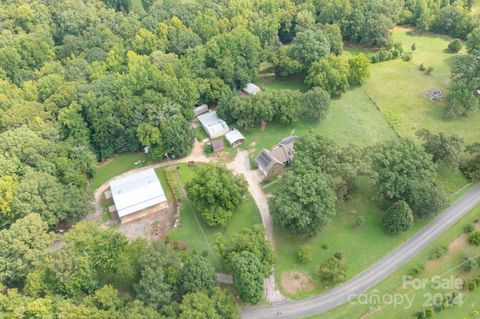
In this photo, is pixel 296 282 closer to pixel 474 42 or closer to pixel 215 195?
pixel 215 195

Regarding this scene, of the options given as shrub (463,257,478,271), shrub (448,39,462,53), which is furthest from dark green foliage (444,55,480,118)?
shrub (463,257,478,271)

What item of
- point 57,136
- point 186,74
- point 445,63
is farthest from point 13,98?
point 445,63

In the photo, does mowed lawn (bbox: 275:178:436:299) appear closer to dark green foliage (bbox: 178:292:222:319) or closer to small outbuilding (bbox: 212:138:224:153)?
dark green foliage (bbox: 178:292:222:319)

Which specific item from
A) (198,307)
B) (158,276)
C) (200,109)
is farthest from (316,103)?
(198,307)

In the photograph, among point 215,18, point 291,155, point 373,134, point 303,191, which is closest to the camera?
point 303,191

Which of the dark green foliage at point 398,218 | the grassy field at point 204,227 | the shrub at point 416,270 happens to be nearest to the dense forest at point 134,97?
the dark green foliage at point 398,218

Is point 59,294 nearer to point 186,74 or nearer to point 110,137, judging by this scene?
point 110,137

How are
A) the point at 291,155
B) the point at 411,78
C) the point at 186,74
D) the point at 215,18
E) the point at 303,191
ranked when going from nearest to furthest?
the point at 303,191 < the point at 291,155 < the point at 186,74 < the point at 411,78 < the point at 215,18
